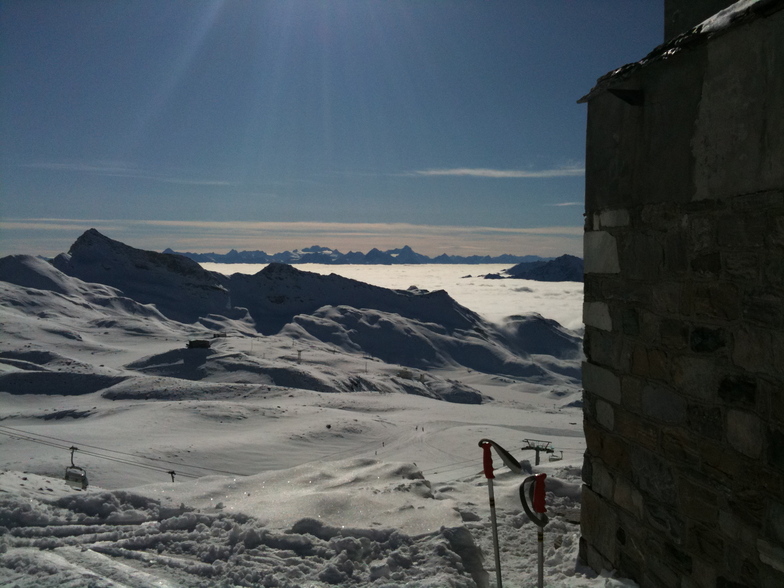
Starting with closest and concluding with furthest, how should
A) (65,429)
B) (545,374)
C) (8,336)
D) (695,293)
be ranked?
(695,293) < (65,429) < (8,336) < (545,374)

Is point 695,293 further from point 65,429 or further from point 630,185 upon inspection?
point 65,429

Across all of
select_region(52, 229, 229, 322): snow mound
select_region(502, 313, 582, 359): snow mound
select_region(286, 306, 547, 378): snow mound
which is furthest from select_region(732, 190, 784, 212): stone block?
select_region(502, 313, 582, 359): snow mound

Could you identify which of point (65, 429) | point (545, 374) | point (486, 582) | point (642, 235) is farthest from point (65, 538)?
point (545, 374)

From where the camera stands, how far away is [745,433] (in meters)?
3.23

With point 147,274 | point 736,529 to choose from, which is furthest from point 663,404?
point 147,274

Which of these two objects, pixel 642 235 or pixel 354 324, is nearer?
pixel 642 235

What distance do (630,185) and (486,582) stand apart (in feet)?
12.1

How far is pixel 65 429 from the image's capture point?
23.9m

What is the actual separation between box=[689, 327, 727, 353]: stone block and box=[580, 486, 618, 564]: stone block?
5.86ft

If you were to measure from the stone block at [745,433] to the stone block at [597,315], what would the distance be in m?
1.35

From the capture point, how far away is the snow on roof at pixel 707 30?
118 inches

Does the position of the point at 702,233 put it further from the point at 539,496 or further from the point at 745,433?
the point at 539,496

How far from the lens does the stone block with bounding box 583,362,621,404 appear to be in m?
4.50

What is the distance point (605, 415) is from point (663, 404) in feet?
2.69
